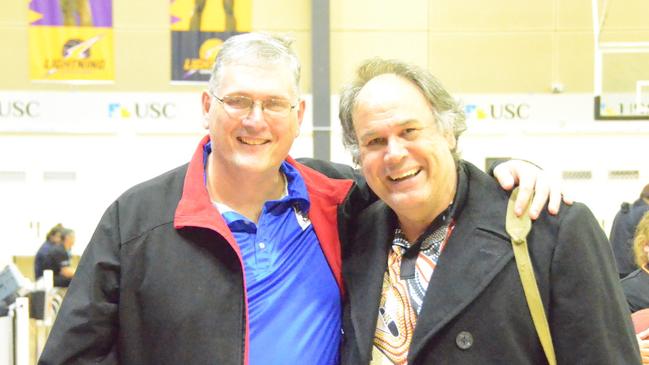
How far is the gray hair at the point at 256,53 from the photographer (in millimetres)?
2189

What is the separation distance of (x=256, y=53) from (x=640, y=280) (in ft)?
8.46

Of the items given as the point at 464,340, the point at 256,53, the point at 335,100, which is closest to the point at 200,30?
the point at 335,100

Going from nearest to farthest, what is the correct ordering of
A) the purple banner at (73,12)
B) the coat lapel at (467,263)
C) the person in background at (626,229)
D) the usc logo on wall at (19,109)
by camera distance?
the coat lapel at (467,263) < the person in background at (626,229) < the purple banner at (73,12) < the usc logo on wall at (19,109)

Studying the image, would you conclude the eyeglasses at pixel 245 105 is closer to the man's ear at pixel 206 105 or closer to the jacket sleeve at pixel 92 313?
the man's ear at pixel 206 105

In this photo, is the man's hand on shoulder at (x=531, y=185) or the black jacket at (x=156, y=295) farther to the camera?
the black jacket at (x=156, y=295)

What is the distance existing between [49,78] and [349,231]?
367 inches

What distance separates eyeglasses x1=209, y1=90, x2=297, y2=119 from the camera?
219 centimetres

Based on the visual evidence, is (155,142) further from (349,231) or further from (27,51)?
(349,231)

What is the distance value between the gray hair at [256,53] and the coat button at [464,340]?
0.83 m

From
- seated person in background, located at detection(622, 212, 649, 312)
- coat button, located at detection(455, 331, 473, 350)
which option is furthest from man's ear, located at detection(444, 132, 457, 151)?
seated person in background, located at detection(622, 212, 649, 312)

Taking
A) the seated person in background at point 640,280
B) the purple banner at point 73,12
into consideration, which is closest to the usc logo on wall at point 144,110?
the purple banner at point 73,12

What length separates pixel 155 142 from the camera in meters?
10.4

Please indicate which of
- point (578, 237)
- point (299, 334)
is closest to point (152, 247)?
point (299, 334)

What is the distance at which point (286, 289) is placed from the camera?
2189 millimetres
